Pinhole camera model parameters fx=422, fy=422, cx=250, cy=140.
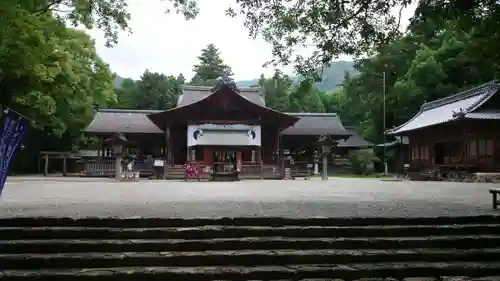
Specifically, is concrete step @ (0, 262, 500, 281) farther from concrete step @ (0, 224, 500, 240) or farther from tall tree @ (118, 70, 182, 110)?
tall tree @ (118, 70, 182, 110)

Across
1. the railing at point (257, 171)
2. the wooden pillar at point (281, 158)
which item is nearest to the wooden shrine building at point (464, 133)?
the wooden pillar at point (281, 158)

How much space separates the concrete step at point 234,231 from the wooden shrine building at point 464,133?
17875 millimetres

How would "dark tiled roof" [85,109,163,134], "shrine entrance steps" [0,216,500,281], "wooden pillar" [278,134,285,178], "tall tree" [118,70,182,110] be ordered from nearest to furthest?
"shrine entrance steps" [0,216,500,281] < "wooden pillar" [278,134,285,178] < "dark tiled roof" [85,109,163,134] < "tall tree" [118,70,182,110]

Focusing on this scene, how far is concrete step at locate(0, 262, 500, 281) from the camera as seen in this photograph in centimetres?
473

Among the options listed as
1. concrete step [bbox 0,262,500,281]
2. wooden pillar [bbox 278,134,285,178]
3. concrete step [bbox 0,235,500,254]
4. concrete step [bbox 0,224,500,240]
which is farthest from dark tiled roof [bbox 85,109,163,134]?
concrete step [bbox 0,262,500,281]

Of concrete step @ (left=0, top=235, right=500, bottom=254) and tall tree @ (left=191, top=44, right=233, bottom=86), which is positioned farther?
tall tree @ (left=191, top=44, right=233, bottom=86)

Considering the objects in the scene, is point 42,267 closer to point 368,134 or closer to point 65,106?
point 65,106

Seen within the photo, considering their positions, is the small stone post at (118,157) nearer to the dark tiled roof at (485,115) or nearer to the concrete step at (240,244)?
the concrete step at (240,244)

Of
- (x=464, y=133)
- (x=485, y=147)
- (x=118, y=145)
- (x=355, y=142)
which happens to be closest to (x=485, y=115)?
(x=464, y=133)

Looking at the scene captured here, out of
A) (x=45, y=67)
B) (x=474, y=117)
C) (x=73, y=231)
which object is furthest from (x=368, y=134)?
(x=73, y=231)

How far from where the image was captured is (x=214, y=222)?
6.24 metres

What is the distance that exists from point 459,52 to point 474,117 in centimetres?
1005

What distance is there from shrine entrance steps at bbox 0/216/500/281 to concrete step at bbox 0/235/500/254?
0.01 m

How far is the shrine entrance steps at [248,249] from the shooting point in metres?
4.91
